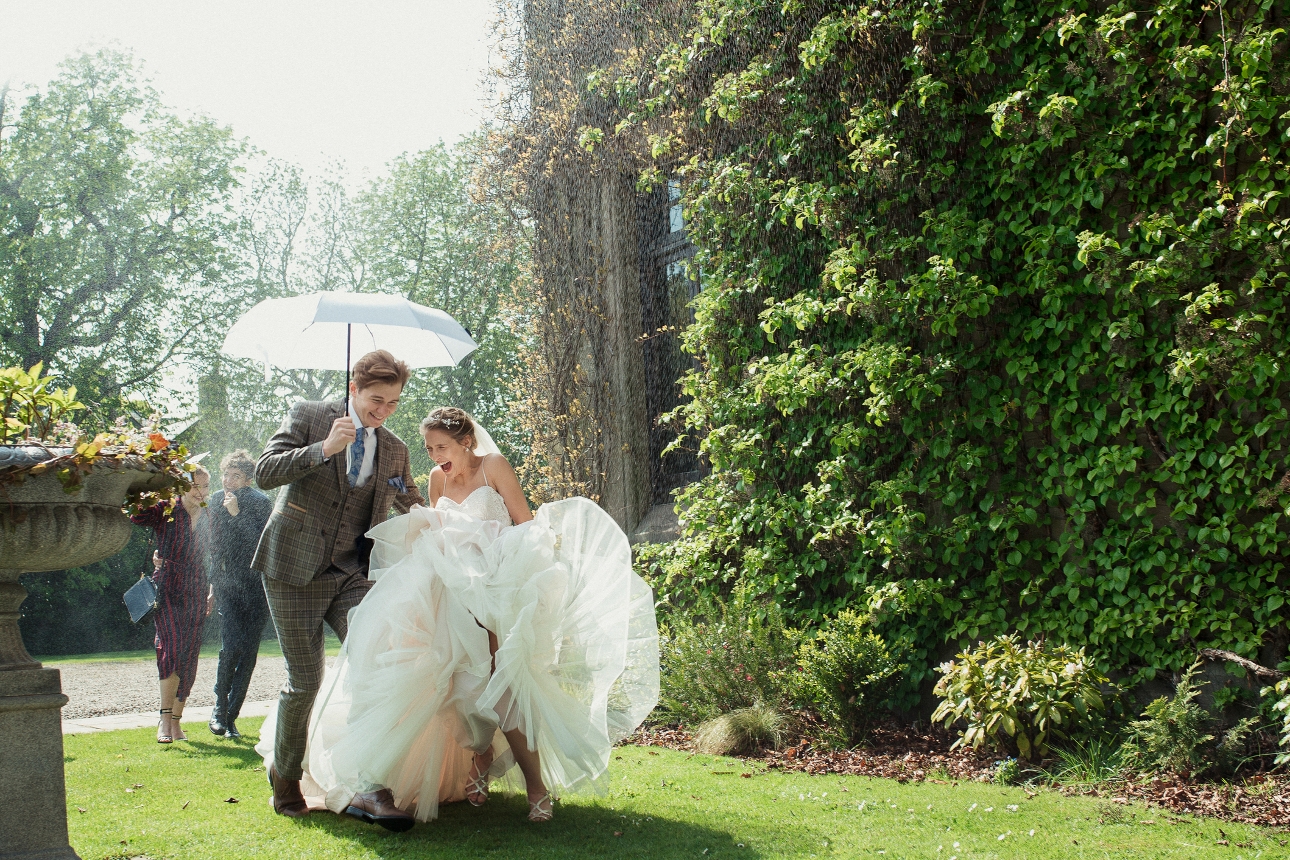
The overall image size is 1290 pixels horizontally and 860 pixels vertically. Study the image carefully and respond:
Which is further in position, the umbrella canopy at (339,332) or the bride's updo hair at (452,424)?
the umbrella canopy at (339,332)

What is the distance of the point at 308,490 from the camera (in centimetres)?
410

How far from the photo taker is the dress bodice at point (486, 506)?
13.6ft

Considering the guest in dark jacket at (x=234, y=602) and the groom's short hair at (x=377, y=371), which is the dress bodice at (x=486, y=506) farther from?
the guest in dark jacket at (x=234, y=602)

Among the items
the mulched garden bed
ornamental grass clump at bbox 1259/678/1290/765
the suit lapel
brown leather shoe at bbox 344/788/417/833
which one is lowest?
the mulched garden bed

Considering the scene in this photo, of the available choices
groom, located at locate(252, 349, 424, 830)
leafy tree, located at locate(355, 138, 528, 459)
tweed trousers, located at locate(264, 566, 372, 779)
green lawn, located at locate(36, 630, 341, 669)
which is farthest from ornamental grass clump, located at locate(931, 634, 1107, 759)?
leafy tree, located at locate(355, 138, 528, 459)

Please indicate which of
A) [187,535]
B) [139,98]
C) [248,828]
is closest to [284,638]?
[248,828]

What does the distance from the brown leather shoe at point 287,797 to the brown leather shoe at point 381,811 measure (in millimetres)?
384

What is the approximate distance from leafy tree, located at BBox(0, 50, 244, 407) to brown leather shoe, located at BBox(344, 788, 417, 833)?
64.5ft

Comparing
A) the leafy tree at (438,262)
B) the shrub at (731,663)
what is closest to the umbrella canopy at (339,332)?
the shrub at (731,663)

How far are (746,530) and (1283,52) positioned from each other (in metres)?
4.09

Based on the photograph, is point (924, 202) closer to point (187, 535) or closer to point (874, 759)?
point (874, 759)

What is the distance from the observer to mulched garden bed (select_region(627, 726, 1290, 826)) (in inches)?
153

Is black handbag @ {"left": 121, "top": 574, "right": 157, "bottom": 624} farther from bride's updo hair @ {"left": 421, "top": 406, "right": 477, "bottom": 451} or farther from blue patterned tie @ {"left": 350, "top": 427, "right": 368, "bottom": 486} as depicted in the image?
bride's updo hair @ {"left": 421, "top": 406, "right": 477, "bottom": 451}

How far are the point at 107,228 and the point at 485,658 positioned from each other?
2273 centimetres
